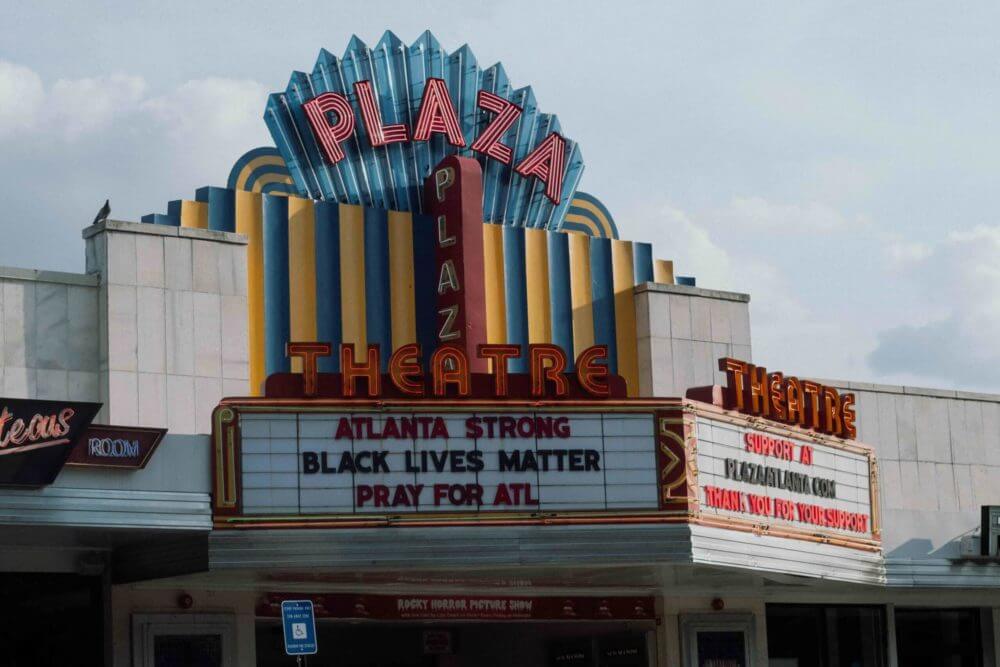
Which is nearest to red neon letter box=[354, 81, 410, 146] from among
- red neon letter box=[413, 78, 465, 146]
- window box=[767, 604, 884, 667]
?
red neon letter box=[413, 78, 465, 146]

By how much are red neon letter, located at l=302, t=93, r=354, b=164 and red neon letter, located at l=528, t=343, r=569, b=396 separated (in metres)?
5.75

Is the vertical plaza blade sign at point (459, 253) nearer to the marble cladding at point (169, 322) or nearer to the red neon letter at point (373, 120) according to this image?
the red neon letter at point (373, 120)

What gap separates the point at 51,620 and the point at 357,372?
561cm

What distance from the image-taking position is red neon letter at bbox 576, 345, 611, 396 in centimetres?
2403

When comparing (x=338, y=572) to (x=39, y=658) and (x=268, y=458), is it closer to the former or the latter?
(x=268, y=458)

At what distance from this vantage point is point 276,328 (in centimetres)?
2627

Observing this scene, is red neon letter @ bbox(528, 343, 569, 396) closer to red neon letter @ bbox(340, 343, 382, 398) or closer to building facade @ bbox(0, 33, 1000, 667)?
building facade @ bbox(0, 33, 1000, 667)

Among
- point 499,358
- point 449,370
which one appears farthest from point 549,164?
point 449,370

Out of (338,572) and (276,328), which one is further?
(276,328)

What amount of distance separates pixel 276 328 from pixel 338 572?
4.05 metres

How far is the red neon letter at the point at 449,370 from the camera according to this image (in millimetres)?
23359

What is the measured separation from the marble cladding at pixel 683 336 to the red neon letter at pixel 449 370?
6.29 metres

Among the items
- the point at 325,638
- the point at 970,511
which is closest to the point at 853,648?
the point at 970,511

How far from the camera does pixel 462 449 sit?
23.4 m
